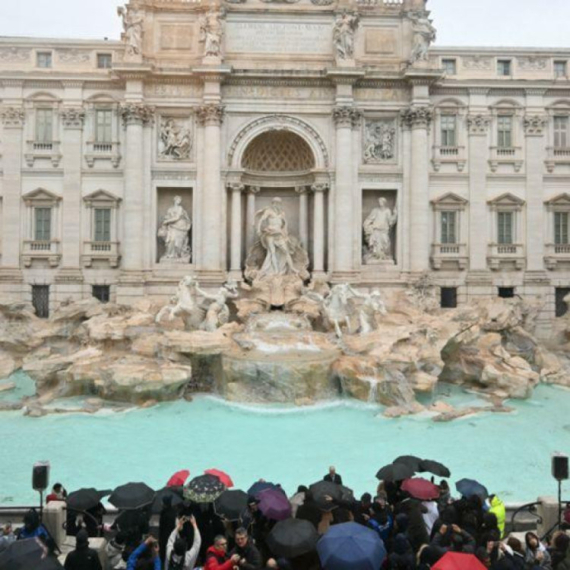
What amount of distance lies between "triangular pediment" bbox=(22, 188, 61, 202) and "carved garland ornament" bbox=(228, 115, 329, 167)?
8201 millimetres

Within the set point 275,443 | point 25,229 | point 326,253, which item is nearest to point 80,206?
point 25,229

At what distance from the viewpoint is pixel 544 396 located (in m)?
18.8

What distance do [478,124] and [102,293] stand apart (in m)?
19.1

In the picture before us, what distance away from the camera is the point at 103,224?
2586cm

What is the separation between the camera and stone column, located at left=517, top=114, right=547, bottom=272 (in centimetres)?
2647

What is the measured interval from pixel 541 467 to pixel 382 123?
18.1 meters

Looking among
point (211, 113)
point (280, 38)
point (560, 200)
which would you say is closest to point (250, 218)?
point (211, 113)

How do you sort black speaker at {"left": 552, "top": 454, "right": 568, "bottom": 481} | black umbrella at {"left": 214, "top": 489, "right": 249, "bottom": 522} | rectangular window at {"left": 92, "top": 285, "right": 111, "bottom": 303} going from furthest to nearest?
rectangular window at {"left": 92, "top": 285, "right": 111, "bottom": 303} < black speaker at {"left": 552, "top": 454, "right": 568, "bottom": 481} < black umbrella at {"left": 214, "top": 489, "right": 249, "bottom": 522}

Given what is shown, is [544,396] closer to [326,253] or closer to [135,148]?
[326,253]

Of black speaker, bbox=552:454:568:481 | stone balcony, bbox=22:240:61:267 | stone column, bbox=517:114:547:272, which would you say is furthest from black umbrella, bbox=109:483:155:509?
stone column, bbox=517:114:547:272

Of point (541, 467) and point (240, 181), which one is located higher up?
point (240, 181)

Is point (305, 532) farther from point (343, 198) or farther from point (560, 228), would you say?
point (560, 228)

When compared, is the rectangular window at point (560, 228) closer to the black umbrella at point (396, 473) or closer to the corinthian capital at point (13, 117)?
the black umbrella at point (396, 473)

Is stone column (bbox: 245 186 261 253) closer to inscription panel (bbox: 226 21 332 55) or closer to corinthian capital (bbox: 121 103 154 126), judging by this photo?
corinthian capital (bbox: 121 103 154 126)
